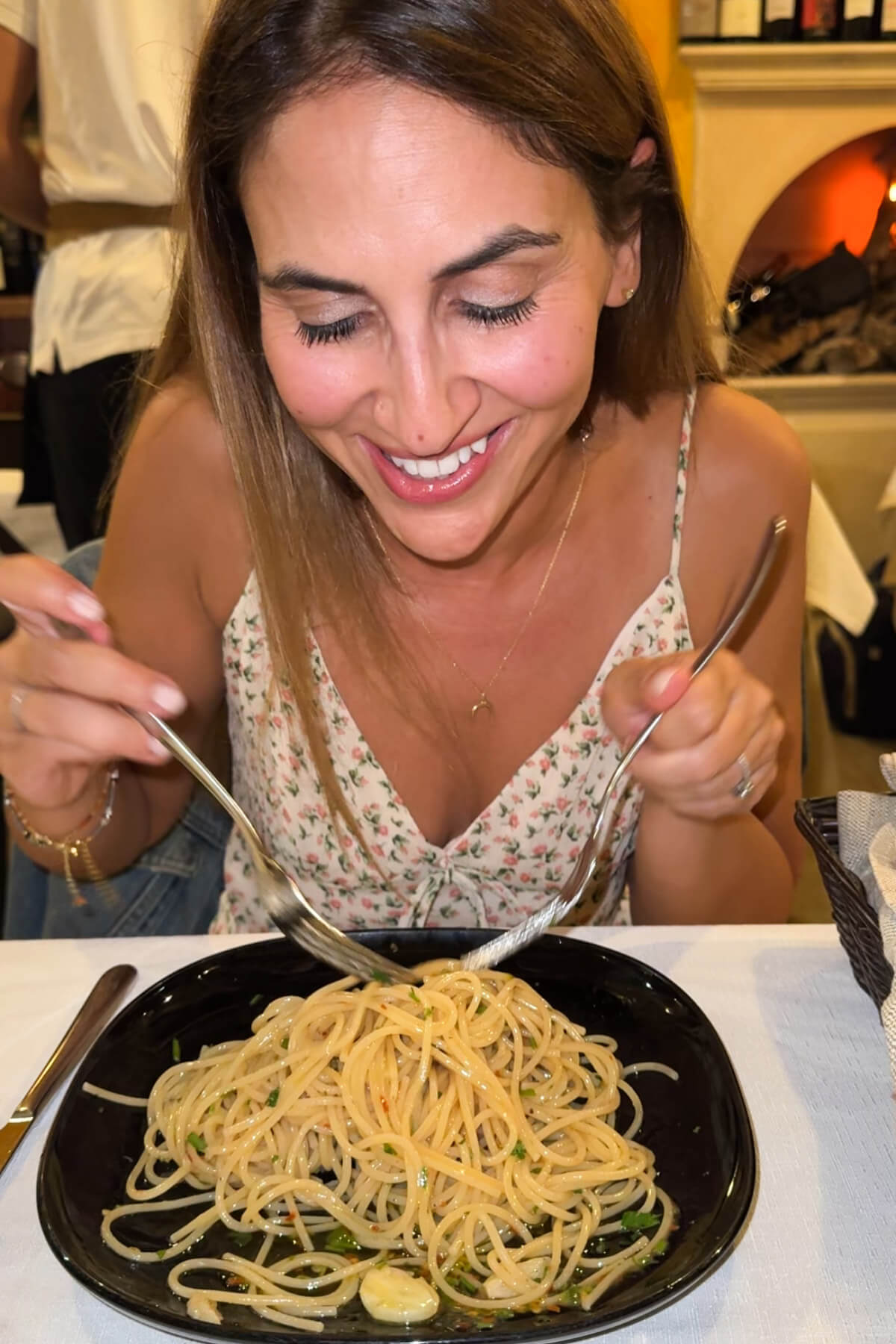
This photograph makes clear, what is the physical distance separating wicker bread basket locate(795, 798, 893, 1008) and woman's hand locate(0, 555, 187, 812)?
0.51 meters

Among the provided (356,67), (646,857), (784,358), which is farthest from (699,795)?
(784,358)

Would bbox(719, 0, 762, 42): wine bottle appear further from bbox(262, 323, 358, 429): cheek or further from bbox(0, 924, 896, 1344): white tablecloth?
bbox(0, 924, 896, 1344): white tablecloth

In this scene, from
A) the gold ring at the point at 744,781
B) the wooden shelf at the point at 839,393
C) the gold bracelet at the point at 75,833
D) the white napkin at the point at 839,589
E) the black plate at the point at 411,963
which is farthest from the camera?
the wooden shelf at the point at 839,393

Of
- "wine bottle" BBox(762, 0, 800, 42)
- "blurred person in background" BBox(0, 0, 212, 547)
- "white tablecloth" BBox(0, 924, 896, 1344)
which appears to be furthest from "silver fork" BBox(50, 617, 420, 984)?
"wine bottle" BBox(762, 0, 800, 42)

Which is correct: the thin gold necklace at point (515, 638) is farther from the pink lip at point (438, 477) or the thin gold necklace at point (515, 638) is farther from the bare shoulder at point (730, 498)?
the pink lip at point (438, 477)

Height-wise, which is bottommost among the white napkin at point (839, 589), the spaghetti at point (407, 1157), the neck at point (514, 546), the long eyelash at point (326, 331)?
the white napkin at point (839, 589)

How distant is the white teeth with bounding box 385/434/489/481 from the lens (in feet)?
3.69

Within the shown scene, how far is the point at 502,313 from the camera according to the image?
3.34 ft

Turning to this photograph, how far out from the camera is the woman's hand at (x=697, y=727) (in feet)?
3.35

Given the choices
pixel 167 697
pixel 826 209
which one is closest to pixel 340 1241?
pixel 167 697

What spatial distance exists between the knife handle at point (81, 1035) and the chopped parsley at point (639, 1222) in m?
0.42

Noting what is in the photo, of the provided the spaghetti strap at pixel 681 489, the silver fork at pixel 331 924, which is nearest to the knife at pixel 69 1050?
the silver fork at pixel 331 924

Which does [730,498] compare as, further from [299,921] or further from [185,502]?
[299,921]

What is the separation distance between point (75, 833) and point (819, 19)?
4.19 m
